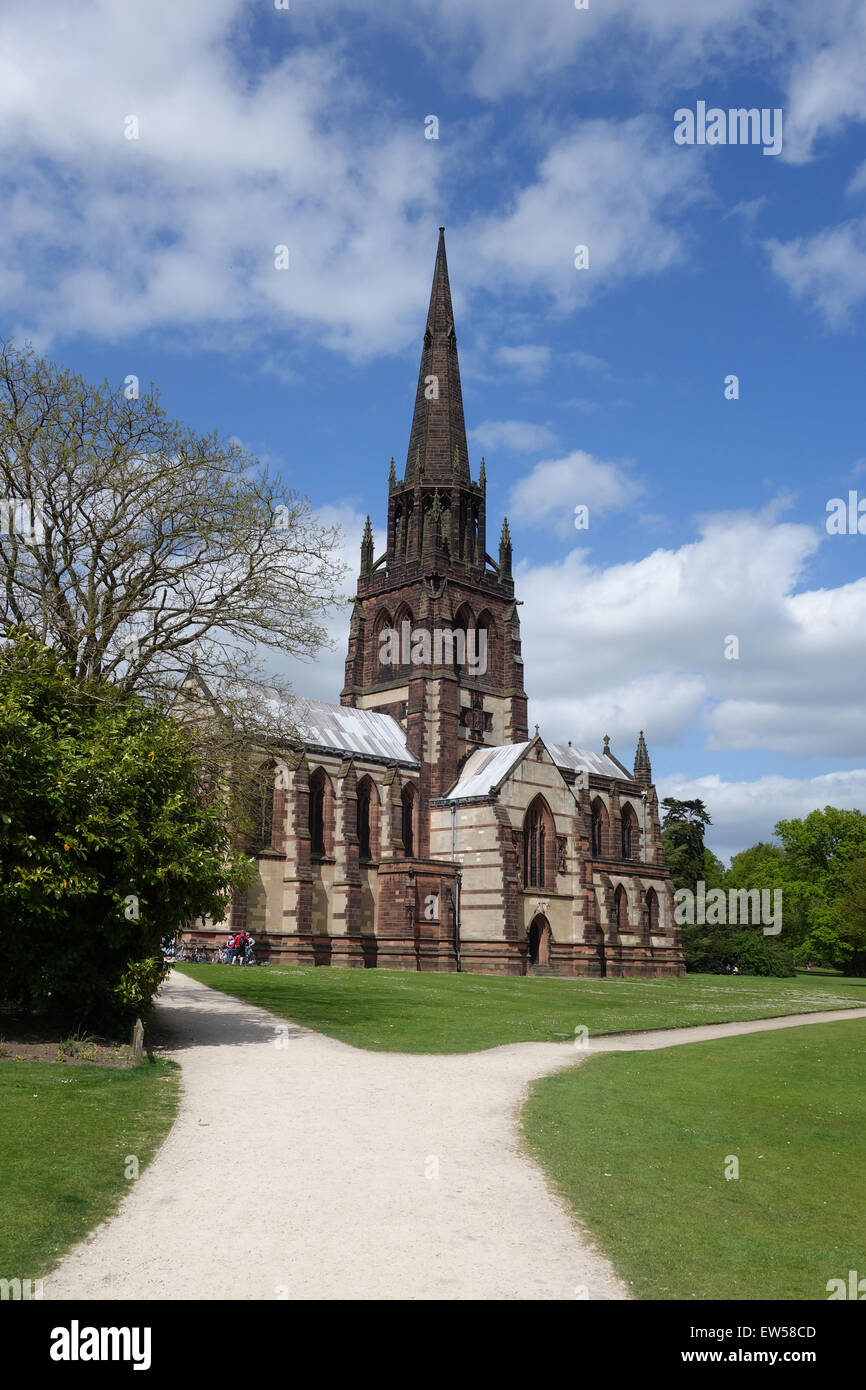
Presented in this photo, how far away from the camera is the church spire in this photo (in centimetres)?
6128

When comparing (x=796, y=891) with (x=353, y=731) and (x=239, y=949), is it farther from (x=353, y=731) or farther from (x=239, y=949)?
(x=239, y=949)

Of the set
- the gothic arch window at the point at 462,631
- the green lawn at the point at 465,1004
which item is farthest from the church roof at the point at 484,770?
the green lawn at the point at 465,1004

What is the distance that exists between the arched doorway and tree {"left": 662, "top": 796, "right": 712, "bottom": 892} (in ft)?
97.2

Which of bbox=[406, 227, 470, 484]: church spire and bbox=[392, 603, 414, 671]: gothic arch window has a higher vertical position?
bbox=[406, 227, 470, 484]: church spire

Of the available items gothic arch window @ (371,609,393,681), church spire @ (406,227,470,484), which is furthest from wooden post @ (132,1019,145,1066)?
church spire @ (406,227,470,484)

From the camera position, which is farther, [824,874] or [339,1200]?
→ [824,874]

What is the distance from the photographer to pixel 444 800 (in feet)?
170

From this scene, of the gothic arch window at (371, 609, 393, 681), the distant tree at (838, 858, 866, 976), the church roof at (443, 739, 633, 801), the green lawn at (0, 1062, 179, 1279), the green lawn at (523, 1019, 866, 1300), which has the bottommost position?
the distant tree at (838, 858, 866, 976)

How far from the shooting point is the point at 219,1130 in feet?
41.5

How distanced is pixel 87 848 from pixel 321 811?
31897 mm

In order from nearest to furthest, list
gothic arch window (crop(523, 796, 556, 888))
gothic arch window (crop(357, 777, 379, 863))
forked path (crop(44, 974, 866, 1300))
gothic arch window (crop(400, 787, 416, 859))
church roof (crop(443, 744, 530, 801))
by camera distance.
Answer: forked path (crop(44, 974, 866, 1300)), gothic arch window (crop(357, 777, 379, 863)), church roof (crop(443, 744, 530, 801)), gothic arch window (crop(523, 796, 556, 888)), gothic arch window (crop(400, 787, 416, 859))

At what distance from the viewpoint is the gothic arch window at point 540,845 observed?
51.2m

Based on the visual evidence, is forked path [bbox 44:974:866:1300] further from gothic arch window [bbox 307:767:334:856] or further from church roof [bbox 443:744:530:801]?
church roof [bbox 443:744:530:801]

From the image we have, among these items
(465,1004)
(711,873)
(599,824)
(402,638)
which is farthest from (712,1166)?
(711,873)
